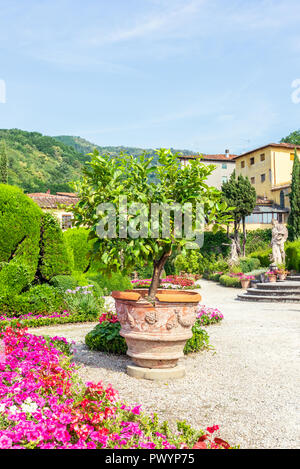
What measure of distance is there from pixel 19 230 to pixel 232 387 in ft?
20.9

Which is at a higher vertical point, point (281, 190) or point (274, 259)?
point (281, 190)

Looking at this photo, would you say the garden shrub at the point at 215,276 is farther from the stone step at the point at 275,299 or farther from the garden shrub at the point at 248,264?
the stone step at the point at 275,299

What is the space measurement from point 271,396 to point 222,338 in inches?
122

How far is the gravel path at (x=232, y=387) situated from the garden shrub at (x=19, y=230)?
84.5 inches

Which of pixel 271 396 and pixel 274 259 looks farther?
pixel 274 259

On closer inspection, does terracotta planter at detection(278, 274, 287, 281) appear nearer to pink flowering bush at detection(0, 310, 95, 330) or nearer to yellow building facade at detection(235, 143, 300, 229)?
pink flowering bush at detection(0, 310, 95, 330)

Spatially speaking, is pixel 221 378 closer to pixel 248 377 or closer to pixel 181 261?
pixel 248 377

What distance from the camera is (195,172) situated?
15.9 ft

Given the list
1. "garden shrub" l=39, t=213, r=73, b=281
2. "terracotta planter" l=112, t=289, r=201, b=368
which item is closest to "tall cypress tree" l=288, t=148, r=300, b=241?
"garden shrub" l=39, t=213, r=73, b=281

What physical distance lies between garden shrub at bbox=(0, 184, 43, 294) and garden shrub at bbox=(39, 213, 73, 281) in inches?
8.3

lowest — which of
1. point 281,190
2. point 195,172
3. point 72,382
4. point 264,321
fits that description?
point 264,321

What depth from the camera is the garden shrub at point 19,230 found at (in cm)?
897

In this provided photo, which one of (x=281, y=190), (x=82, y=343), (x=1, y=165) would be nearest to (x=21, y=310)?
(x=82, y=343)

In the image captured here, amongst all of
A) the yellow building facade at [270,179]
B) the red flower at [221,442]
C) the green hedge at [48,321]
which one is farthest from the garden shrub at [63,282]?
the yellow building facade at [270,179]
